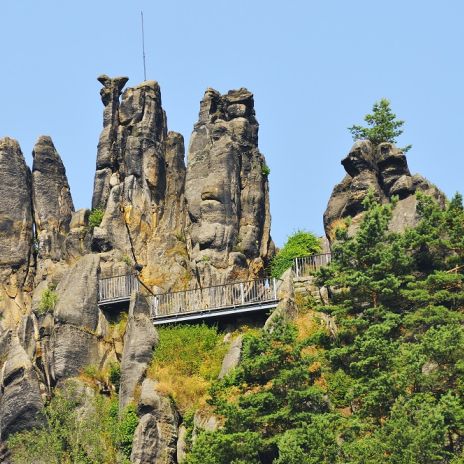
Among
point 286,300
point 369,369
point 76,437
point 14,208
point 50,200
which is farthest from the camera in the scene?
point 50,200

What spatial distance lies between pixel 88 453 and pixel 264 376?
7.19m

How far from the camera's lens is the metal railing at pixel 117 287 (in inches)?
2216

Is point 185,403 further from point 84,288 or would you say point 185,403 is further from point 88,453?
point 84,288

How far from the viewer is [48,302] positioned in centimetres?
5625

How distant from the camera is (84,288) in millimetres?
56250

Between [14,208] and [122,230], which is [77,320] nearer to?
[122,230]

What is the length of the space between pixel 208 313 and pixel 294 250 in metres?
6.76

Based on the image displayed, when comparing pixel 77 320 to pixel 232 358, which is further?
pixel 77 320

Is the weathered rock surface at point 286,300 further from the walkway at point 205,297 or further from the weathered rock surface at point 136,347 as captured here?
the weathered rock surface at point 136,347

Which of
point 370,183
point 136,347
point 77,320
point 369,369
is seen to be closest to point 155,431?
point 136,347

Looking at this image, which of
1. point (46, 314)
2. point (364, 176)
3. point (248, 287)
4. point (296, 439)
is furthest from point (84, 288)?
point (296, 439)

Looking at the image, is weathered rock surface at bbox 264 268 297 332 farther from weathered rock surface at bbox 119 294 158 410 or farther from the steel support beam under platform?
weathered rock surface at bbox 119 294 158 410

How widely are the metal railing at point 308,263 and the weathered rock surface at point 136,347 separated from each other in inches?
228

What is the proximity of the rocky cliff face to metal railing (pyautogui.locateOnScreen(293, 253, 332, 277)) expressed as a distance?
2.58m
